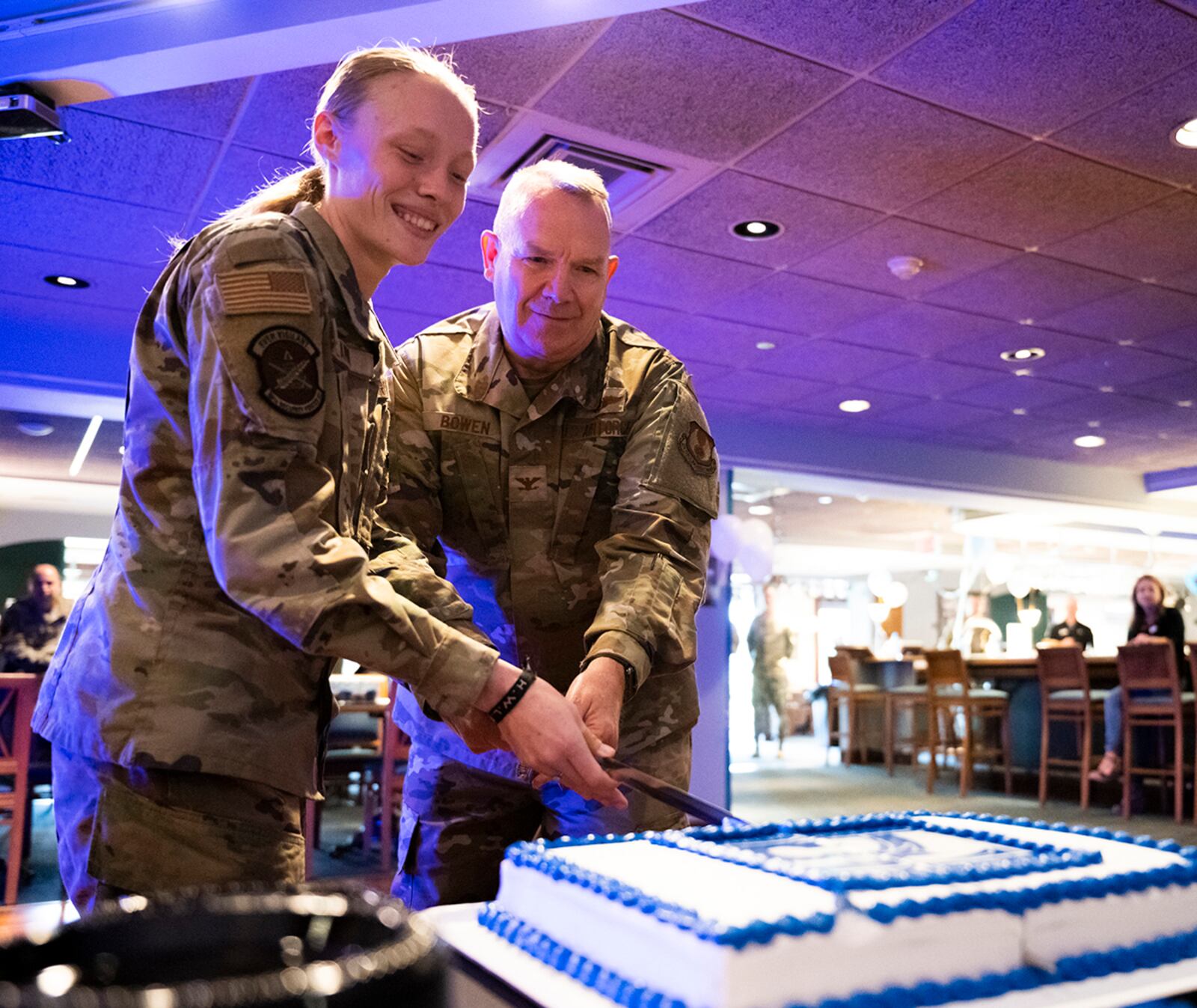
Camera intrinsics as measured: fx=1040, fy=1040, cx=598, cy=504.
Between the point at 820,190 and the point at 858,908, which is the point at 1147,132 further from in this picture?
the point at 858,908

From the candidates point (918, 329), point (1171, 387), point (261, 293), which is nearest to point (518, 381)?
point (261, 293)

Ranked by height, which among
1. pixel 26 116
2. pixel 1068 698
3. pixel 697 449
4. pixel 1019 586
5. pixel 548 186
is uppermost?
pixel 26 116

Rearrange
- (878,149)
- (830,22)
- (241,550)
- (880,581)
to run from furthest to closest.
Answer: (880,581), (878,149), (830,22), (241,550)

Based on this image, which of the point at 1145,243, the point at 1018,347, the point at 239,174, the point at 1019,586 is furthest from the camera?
the point at 1019,586

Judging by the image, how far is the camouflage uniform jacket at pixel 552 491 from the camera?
55.7 inches

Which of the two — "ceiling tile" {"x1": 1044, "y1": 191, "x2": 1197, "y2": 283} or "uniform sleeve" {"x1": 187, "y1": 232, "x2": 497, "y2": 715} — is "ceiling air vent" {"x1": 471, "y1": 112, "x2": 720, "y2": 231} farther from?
"uniform sleeve" {"x1": 187, "y1": 232, "x2": 497, "y2": 715}

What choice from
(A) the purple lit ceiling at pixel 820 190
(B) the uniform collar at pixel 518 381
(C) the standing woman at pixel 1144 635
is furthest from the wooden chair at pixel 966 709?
(B) the uniform collar at pixel 518 381

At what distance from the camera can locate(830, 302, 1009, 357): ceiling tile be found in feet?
17.8

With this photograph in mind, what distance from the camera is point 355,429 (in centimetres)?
103

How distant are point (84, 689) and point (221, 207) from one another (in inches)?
150

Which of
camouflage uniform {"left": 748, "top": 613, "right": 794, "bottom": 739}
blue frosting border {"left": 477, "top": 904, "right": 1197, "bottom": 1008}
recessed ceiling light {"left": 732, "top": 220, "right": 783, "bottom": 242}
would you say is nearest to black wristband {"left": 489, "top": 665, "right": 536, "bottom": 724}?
blue frosting border {"left": 477, "top": 904, "right": 1197, "bottom": 1008}

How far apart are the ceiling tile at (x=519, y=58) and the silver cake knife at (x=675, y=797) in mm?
2455

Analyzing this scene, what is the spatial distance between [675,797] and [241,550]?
41cm

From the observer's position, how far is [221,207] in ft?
14.1
